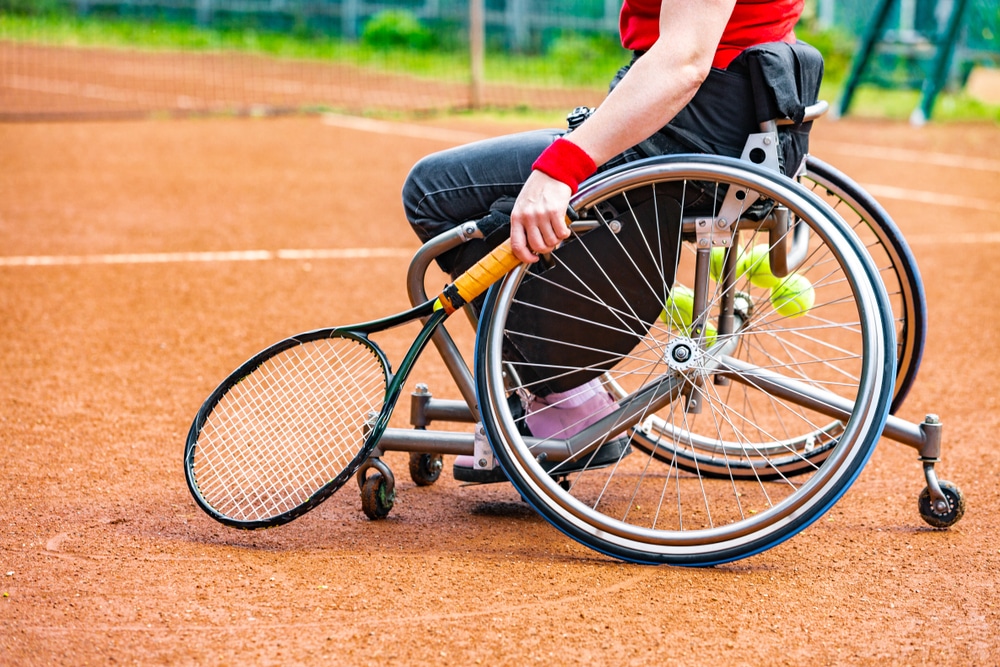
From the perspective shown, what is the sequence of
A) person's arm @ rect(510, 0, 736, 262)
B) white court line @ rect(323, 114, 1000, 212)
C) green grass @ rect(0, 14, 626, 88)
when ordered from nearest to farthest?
person's arm @ rect(510, 0, 736, 262), white court line @ rect(323, 114, 1000, 212), green grass @ rect(0, 14, 626, 88)

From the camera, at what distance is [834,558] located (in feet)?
9.27

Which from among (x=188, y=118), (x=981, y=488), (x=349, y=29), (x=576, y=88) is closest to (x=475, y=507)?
(x=981, y=488)

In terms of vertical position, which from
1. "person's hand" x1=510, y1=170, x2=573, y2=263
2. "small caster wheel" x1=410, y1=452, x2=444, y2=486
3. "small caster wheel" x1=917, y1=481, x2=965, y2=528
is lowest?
"small caster wheel" x1=410, y1=452, x2=444, y2=486

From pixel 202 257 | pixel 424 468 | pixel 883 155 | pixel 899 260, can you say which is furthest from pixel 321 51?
pixel 899 260

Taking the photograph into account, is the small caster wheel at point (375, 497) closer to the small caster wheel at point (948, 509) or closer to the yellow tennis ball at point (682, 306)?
the yellow tennis ball at point (682, 306)

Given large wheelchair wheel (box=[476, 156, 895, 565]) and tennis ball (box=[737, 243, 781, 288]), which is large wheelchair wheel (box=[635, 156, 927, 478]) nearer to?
large wheelchair wheel (box=[476, 156, 895, 565])

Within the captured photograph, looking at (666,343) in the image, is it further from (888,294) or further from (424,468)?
(424,468)

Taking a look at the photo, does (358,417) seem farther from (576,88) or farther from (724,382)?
(576,88)

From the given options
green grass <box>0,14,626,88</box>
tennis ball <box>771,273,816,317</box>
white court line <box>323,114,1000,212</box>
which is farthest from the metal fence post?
tennis ball <box>771,273,816,317</box>

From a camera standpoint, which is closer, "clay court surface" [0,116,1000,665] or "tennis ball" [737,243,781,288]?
"clay court surface" [0,116,1000,665]

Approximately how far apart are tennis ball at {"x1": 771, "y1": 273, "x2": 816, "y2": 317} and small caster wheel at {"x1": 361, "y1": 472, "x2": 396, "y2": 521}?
108cm

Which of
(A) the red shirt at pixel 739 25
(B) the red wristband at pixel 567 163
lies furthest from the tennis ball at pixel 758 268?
(B) the red wristband at pixel 567 163

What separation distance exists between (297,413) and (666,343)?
3.23ft

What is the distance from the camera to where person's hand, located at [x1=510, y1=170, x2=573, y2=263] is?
2.56m
